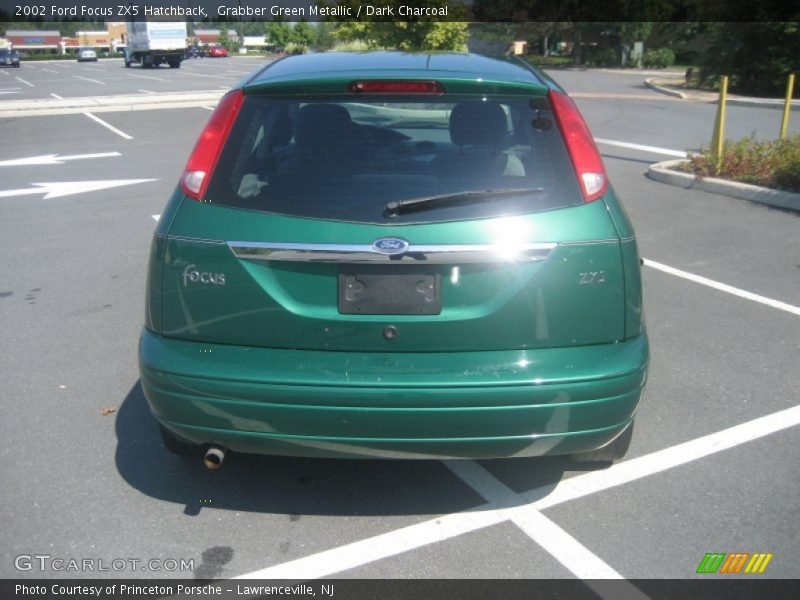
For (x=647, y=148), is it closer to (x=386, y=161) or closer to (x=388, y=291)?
(x=386, y=161)

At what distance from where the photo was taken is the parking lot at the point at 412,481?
2.99m

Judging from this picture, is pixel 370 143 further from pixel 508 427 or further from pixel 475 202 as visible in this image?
pixel 508 427

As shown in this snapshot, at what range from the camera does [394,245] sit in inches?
108

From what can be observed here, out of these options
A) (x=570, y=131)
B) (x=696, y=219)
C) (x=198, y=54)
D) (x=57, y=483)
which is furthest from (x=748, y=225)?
(x=198, y=54)

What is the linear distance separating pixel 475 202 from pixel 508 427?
32.9 inches

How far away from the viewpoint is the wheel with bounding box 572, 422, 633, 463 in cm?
339

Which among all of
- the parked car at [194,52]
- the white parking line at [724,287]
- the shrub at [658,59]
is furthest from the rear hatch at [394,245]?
the parked car at [194,52]

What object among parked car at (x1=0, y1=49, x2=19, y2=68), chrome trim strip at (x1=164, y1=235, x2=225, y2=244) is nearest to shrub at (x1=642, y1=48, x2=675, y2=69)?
parked car at (x1=0, y1=49, x2=19, y2=68)

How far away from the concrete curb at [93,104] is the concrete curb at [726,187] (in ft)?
42.3

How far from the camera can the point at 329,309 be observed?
9.24ft

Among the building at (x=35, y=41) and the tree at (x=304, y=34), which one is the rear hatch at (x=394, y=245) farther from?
the building at (x=35, y=41)

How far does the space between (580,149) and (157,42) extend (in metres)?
A: 50.1

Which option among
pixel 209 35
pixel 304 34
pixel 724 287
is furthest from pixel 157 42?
pixel 209 35

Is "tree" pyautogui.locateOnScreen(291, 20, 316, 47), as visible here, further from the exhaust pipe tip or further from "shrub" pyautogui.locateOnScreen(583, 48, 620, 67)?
the exhaust pipe tip
